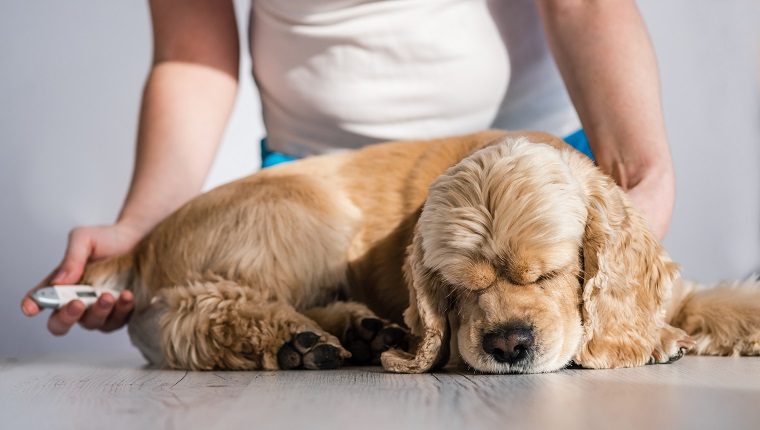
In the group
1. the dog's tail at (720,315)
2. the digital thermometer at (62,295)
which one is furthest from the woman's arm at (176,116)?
the dog's tail at (720,315)

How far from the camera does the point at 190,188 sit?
3.57m

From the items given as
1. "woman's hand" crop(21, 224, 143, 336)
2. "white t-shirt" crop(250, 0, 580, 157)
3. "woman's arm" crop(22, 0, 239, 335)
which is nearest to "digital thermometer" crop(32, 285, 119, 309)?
"woman's hand" crop(21, 224, 143, 336)

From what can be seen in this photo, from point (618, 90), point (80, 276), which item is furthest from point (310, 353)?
point (618, 90)

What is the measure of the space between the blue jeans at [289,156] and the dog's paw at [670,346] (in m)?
0.85

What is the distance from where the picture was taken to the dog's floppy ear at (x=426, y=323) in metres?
2.29

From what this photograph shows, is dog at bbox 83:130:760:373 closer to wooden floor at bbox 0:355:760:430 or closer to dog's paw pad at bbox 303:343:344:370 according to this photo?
dog's paw pad at bbox 303:343:344:370

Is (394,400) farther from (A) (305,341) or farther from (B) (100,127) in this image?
(B) (100,127)

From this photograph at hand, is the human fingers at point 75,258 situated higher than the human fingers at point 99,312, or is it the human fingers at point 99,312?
the human fingers at point 75,258

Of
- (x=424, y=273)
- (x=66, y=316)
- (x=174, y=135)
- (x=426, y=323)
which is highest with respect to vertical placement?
(x=174, y=135)

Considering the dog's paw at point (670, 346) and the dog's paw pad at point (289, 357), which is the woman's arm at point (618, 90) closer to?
the dog's paw at point (670, 346)

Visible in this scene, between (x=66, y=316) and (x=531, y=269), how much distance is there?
164 cm

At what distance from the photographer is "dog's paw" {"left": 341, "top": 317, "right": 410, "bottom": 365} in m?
2.59

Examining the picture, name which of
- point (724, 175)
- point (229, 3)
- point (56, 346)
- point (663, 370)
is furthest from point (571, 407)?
point (724, 175)

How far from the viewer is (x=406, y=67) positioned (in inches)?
138
